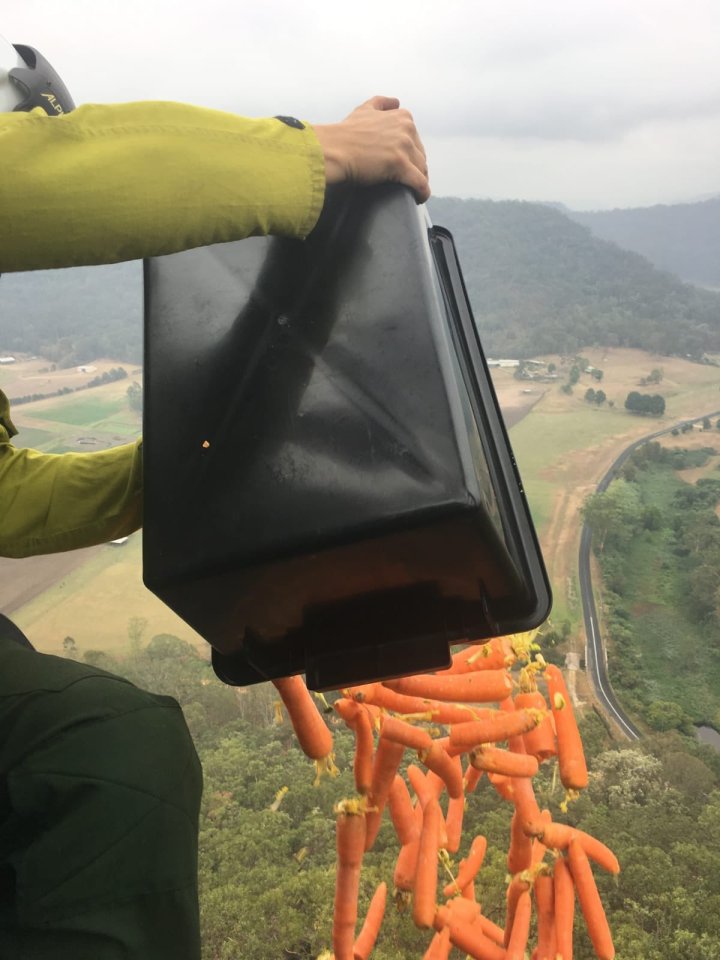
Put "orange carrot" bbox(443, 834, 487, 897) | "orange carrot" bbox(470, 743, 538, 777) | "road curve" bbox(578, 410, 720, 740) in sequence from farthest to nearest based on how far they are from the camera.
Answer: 1. "road curve" bbox(578, 410, 720, 740)
2. "orange carrot" bbox(443, 834, 487, 897)
3. "orange carrot" bbox(470, 743, 538, 777)

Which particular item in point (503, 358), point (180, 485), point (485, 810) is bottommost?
point (503, 358)

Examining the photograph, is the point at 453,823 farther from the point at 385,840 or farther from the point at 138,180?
the point at 138,180

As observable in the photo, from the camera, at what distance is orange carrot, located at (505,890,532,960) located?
2.07 m

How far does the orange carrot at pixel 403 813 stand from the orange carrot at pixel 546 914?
0.41m

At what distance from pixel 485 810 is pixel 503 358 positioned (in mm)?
12781

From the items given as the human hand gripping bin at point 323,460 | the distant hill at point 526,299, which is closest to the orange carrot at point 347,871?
the human hand gripping bin at point 323,460

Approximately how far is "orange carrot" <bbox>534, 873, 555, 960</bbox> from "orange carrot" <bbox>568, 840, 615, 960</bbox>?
0.09m

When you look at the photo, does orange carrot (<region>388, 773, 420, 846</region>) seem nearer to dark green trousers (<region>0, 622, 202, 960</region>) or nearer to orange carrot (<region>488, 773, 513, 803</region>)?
orange carrot (<region>488, 773, 513, 803</region>)

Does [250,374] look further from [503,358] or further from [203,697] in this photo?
[503,358]

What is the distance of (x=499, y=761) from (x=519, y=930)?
108cm

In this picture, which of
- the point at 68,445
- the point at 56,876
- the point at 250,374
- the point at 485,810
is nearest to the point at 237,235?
the point at 250,374

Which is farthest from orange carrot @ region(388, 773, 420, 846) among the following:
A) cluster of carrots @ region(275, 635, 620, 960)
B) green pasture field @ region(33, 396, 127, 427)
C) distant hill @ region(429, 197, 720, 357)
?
distant hill @ region(429, 197, 720, 357)

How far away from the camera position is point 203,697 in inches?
217

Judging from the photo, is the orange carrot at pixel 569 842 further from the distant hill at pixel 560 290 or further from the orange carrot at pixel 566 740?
the distant hill at pixel 560 290
